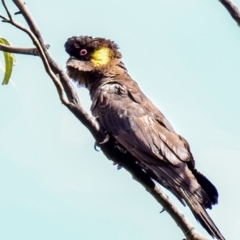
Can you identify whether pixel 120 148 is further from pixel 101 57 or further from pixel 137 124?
pixel 101 57

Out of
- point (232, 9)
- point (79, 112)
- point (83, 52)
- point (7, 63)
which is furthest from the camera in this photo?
point (83, 52)

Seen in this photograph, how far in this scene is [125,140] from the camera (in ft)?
18.3

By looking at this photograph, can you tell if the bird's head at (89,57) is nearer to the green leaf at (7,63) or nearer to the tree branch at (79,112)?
the tree branch at (79,112)

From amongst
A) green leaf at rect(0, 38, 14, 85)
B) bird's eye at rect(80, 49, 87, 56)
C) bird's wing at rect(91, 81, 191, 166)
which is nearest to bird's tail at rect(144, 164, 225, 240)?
bird's wing at rect(91, 81, 191, 166)

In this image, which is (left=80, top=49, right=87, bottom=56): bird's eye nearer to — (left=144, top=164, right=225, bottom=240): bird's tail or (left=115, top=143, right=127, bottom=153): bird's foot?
(left=115, top=143, right=127, bottom=153): bird's foot

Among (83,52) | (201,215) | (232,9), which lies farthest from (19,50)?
(83,52)

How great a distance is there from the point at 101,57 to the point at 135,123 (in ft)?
5.04

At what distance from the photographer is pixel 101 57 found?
7191 mm

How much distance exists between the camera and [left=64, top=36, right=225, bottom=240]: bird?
506 cm

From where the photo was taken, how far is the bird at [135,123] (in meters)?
5.06

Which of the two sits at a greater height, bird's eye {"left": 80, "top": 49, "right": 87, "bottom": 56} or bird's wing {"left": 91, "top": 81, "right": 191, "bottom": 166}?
bird's eye {"left": 80, "top": 49, "right": 87, "bottom": 56}

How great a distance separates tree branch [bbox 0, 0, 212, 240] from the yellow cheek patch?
2.12 m

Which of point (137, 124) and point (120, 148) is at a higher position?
point (137, 124)

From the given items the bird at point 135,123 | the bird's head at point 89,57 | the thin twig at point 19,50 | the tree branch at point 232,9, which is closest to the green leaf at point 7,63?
the thin twig at point 19,50
